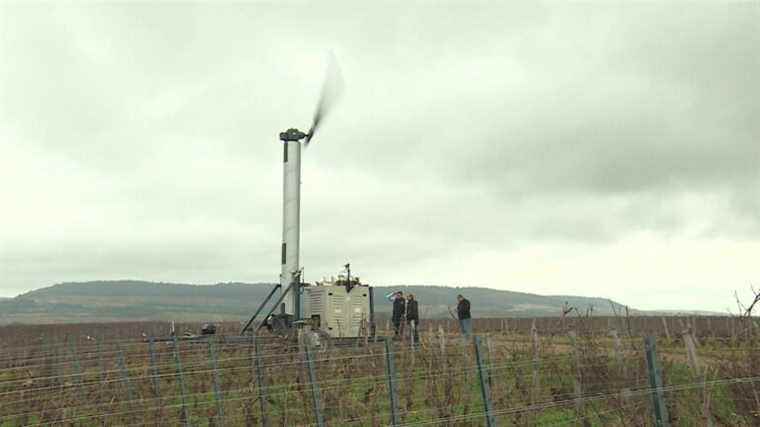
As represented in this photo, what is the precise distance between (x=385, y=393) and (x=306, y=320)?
432 inches

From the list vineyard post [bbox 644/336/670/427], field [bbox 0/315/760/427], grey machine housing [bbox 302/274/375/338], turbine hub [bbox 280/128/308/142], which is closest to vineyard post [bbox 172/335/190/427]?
field [bbox 0/315/760/427]

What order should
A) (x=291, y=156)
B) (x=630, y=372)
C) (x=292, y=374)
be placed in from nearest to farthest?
(x=630, y=372)
(x=292, y=374)
(x=291, y=156)

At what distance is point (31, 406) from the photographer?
37.9 ft

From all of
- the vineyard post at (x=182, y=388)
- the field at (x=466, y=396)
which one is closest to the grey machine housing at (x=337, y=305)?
the field at (x=466, y=396)

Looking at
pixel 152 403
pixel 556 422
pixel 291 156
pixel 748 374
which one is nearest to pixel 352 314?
pixel 291 156

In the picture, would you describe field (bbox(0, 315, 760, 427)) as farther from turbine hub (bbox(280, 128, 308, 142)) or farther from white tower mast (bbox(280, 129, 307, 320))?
turbine hub (bbox(280, 128, 308, 142))

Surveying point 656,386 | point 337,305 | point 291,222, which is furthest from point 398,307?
point 656,386

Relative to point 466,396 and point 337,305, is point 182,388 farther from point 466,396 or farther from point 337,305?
point 337,305

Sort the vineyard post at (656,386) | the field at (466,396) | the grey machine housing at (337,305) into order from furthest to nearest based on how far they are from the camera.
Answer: the grey machine housing at (337,305), the field at (466,396), the vineyard post at (656,386)

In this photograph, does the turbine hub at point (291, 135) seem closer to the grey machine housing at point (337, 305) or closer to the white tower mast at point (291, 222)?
the white tower mast at point (291, 222)

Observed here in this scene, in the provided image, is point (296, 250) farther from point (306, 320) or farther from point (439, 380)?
point (439, 380)

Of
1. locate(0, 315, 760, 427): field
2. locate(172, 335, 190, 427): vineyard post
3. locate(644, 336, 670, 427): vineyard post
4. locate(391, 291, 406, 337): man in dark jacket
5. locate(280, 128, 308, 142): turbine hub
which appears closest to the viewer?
locate(644, 336, 670, 427): vineyard post

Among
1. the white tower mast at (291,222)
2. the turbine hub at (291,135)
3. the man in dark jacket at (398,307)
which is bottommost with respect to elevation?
the man in dark jacket at (398,307)

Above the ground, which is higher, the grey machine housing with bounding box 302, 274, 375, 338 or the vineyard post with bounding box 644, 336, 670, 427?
the grey machine housing with bounding box 302, 274, 375, 338
